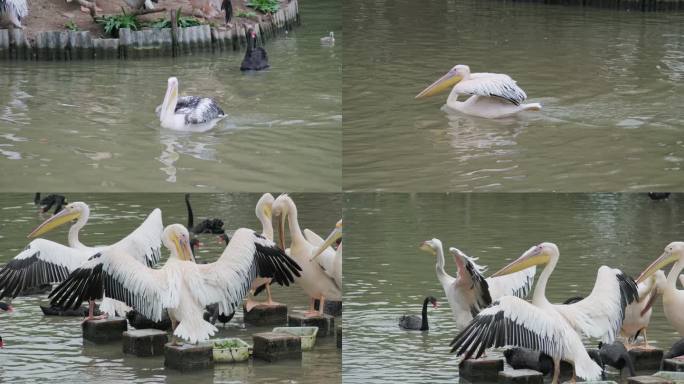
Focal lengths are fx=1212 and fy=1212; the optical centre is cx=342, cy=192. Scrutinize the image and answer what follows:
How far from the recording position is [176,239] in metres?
6.17

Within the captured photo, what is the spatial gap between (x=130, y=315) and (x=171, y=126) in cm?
133

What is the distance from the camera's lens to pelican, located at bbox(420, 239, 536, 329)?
5.91 meters

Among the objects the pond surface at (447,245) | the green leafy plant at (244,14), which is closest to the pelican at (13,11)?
the green leafy plant at (244,14)

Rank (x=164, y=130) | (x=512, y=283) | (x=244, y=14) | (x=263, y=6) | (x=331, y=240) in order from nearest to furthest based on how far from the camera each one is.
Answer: (x=512, y=283) → (x=331, y=240) → (x=164, y=130) → (x=244, y=14) → (x=263, y=6)

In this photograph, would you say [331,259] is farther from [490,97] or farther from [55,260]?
[490,97]

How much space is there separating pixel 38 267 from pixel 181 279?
1.17 m

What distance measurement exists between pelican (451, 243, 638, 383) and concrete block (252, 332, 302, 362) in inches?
36.8

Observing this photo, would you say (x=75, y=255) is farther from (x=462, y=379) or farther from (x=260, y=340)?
(x=462, y=379)

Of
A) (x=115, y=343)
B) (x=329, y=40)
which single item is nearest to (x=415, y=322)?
(x=115, y=343)

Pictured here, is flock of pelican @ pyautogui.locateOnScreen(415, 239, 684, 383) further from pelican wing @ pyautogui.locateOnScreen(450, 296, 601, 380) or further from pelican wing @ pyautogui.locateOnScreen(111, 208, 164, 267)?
pelican wing @ pyautogui.locateOnScreen(111, 208, 164, 267)

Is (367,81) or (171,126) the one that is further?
(367,81)

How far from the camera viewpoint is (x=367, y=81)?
8.98 m

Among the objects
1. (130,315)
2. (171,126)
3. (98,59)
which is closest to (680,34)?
(98,59)

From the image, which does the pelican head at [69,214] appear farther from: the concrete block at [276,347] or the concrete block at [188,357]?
the concrete block at [276,347]
